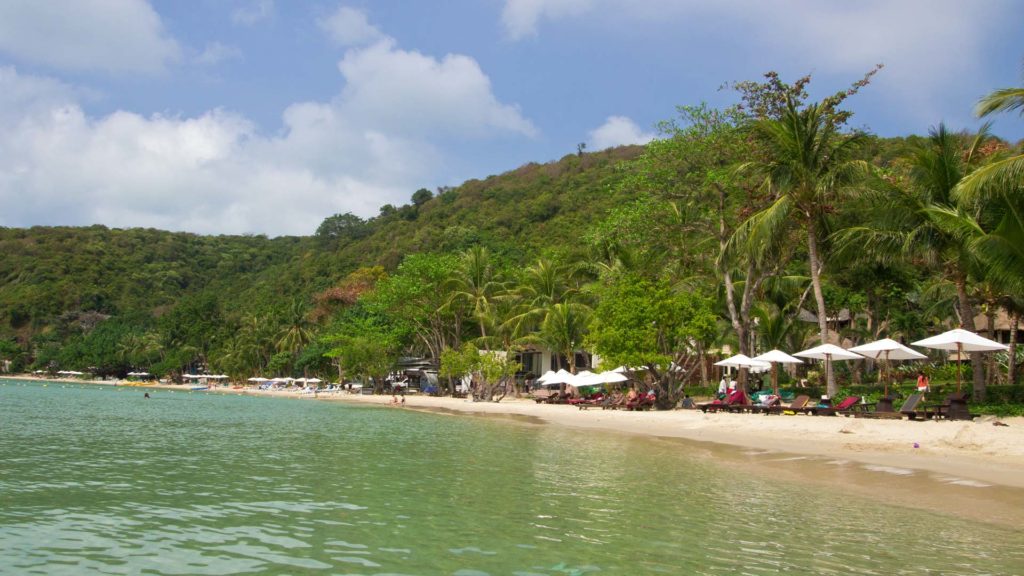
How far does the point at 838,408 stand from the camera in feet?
65.4

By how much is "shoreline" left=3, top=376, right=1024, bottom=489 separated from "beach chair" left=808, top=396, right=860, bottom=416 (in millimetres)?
292

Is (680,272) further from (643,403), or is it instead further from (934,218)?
(934,218)

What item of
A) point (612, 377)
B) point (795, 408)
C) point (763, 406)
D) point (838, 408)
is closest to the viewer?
point (838, 408)

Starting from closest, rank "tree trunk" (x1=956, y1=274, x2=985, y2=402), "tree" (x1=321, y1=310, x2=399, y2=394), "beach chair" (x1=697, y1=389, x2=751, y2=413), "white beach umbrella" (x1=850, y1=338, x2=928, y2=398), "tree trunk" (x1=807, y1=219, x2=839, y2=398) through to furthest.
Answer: "tree trunk" (x1=956, y1=274, x2=985, y2=402) < "white beach umbrella" (x1=850, y1=338, x2=928, y2=398) < "tree trunk" (x1=807, y1=219, x2=839, y2=398) < "beach chair" (x1=697, y1=389, x2=751, y2=413) < "tree" (x1=321, y1=310, x2=399, y2=394)

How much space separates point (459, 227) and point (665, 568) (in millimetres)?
66192

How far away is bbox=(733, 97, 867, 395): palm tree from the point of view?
22.7 metres

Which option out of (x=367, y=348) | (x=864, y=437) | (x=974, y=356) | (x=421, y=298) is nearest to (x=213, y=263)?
(x=367, y=348)

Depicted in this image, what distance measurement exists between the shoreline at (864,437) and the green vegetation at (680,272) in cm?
290

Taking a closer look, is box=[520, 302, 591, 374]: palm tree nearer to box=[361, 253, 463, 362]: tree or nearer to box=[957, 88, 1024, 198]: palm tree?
box=[361, 253, 463, 362]: tree

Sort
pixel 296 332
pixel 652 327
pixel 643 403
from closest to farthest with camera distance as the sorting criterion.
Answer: pixel 652 327, pixel 643 403, pixel 296 332

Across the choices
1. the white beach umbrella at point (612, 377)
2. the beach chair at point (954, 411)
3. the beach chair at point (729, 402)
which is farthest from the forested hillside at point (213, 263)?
the beach chair at point (954, 411)

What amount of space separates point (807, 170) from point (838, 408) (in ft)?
24.6

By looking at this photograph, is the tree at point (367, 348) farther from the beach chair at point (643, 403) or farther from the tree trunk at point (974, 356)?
the tree trunk at point (974, 356)

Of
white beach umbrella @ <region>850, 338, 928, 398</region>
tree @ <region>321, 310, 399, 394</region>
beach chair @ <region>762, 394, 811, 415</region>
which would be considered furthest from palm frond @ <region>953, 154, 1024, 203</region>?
tree @ <region>321, 310, 399, 394</region>
